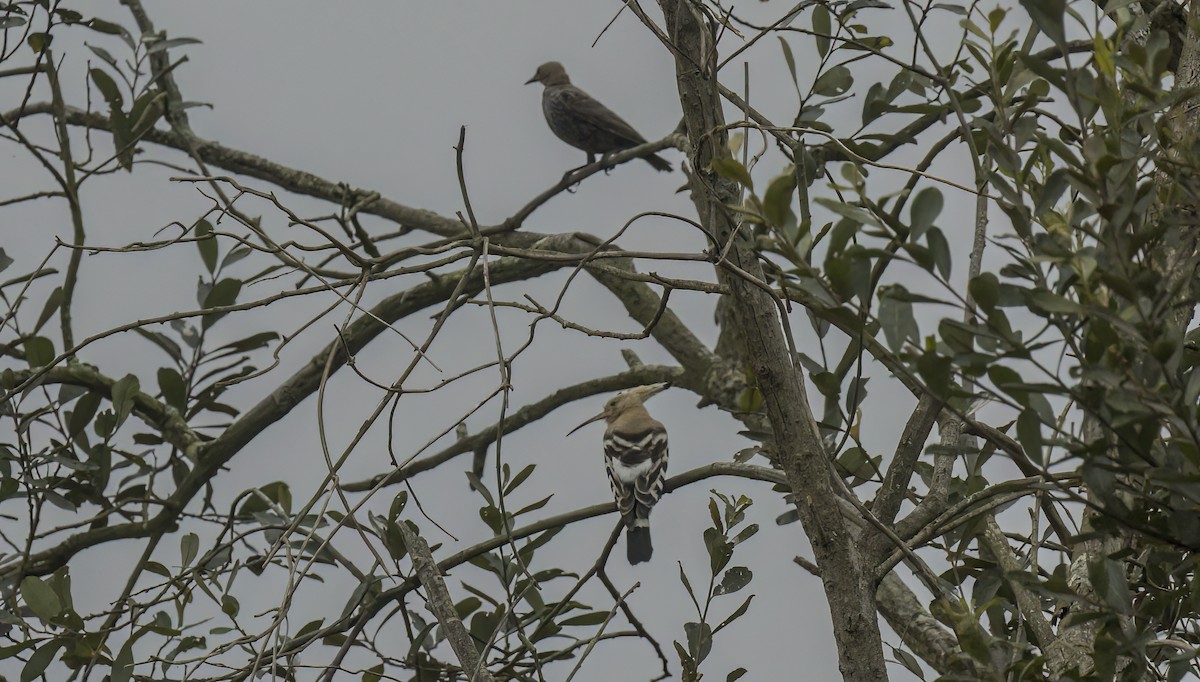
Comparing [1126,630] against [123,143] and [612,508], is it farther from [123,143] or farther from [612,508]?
[123,143]

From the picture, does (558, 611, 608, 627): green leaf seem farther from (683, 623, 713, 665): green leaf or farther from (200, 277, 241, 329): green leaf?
(200, 277, 241, 329): green leaf

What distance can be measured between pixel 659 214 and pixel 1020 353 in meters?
0.54

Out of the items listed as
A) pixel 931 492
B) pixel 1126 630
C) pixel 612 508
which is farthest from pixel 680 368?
pixel 1126 630

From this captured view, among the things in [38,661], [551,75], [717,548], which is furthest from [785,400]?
[551,75]

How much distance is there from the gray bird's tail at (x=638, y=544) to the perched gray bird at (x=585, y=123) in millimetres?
2518

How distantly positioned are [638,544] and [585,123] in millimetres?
2655

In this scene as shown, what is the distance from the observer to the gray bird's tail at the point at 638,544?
9.78 feet

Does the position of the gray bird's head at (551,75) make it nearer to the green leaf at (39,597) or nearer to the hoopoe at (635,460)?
the hoopoe at (635,460)

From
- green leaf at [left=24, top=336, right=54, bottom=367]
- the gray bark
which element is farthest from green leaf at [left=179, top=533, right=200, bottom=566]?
the gray bark

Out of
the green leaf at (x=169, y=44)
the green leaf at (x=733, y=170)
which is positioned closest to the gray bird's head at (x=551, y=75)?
the green leaf at (x=169, y=44)

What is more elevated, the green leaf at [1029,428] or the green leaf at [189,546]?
the green leaf at [189,546]

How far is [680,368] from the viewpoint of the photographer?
3.33 metres

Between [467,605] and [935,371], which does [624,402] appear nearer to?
[467,605]

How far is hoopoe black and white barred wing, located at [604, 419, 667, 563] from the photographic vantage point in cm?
298
